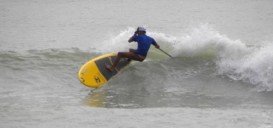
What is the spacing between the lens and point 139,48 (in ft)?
47.2

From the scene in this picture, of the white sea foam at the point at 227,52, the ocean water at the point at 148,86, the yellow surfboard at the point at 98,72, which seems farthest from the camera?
the white sea foam at the point at 227,52

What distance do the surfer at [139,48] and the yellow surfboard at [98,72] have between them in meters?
0.17

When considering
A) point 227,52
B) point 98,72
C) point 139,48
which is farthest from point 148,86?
point 227,52

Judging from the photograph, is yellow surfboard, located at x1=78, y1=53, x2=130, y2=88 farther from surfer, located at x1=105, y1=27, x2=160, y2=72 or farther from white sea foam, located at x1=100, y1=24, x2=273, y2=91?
white sea foam, located at x1=100, y1=24, x2=273, y2=91

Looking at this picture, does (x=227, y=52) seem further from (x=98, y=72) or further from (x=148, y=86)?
(x=98, y=72)

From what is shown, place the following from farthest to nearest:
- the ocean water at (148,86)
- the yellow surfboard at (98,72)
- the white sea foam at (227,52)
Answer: the white sea foam at (227,52)
the yellow surfboard at (98,72)
the ocean water at (148,86)

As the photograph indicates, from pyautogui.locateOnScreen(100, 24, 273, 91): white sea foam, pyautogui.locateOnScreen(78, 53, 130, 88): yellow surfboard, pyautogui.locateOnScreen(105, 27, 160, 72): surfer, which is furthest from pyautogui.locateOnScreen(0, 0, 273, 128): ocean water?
pyautogui.locateOnScreen(105, 27, 160, 72): surfer

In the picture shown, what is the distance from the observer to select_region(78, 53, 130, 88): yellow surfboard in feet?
46.0

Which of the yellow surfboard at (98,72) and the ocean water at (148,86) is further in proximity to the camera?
the yellow surfboard at (98,72)

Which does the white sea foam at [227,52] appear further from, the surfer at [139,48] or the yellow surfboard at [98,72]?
the yellow surfboard at [98,72]

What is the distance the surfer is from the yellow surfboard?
0.17 metres

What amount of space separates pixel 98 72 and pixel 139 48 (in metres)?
1.38

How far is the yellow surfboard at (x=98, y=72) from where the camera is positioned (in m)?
14.0

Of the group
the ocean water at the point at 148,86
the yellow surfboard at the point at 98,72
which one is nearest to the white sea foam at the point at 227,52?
the ocean water at the point at 148,86
